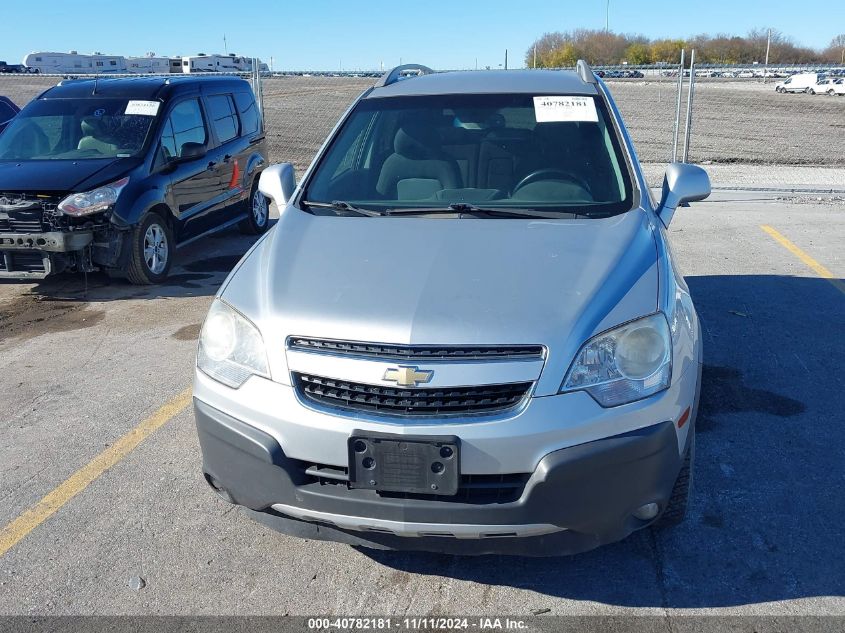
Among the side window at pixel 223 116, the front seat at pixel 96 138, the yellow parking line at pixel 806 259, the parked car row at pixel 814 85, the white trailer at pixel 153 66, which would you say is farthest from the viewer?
the parked car row at pixel 814 85

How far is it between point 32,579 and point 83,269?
174 inches

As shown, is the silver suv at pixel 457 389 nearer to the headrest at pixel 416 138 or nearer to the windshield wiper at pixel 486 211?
the windshield wiper at pixel 486 211

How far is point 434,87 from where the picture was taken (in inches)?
187

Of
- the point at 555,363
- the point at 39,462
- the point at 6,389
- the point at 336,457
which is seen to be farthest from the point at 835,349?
the point at 6,389

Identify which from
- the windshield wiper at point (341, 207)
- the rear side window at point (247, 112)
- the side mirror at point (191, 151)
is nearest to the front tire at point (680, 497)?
the windshield wiper at point (341, 207)

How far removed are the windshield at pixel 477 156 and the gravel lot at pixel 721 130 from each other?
30.6ft

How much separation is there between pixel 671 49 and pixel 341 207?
110m

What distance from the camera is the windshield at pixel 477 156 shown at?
4012 mm

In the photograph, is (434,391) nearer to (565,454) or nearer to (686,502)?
(565,454)

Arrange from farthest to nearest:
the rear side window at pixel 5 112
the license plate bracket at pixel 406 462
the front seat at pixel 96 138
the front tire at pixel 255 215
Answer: the rear side window at pixel 5 112, the front tire at pixel 255 215, the front seat at pixel 96 138, the license plate bracket at pixel 406 462

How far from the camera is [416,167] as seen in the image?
14.1ft

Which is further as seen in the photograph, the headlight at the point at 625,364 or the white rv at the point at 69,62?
the white rv at the point at 69,62

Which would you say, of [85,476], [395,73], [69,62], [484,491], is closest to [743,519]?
[484,491]

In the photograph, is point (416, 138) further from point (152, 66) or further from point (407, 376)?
point (152, 66)
